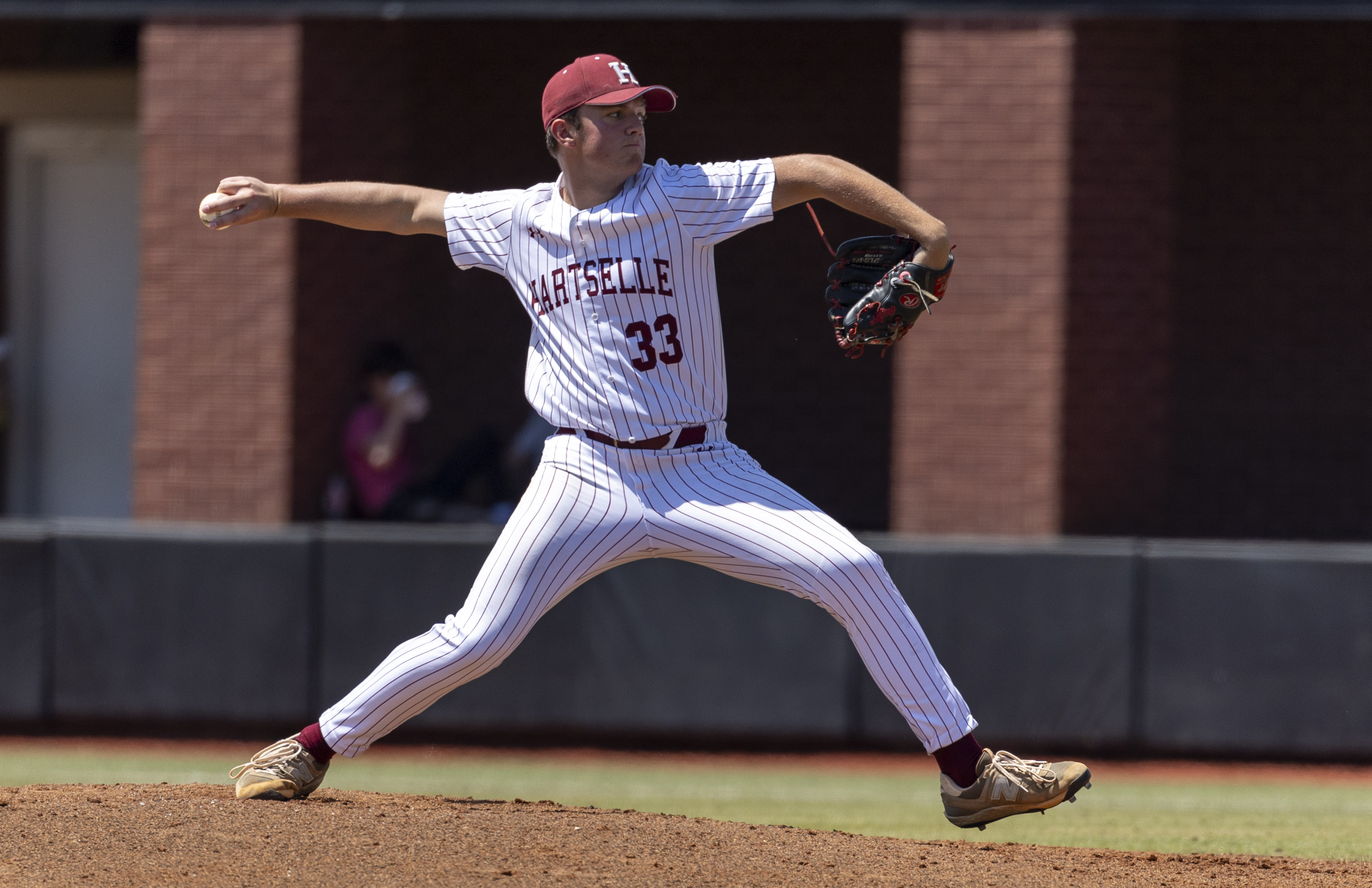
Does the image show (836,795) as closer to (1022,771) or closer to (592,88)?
(1022,771)

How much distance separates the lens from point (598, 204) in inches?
164

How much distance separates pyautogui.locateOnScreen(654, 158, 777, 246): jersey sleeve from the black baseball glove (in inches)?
9.7

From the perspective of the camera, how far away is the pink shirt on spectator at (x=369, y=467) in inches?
346

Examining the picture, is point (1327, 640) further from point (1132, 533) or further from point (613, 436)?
point (613, 436)


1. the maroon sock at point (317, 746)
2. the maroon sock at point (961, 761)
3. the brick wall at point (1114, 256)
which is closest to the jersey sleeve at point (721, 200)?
the maroon sock at point (961, 761)

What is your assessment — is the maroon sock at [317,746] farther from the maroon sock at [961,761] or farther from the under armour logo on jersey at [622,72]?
the under armour logo on jersey at [622,72]

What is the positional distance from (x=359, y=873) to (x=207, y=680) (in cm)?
441

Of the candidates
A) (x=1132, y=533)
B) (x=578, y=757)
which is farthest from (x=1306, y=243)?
(x=578, y=757)

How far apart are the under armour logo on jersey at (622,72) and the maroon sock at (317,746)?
189cm

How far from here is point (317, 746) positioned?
431 centimetres

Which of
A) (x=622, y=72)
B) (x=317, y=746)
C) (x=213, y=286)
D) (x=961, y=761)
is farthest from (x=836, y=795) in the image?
(x=213, y=286)

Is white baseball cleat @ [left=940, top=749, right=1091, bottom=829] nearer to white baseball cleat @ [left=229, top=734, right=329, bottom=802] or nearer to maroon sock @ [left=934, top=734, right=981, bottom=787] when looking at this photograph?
maroon sock @ [left=934, top=734, right=981, bottom=787]

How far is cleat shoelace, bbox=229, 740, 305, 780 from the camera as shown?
4.33 meters

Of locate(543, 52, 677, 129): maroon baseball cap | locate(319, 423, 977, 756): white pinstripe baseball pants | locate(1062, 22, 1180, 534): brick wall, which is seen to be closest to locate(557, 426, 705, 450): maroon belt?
locate(319, 423, 977, 756): white pinstripe baseball pants
